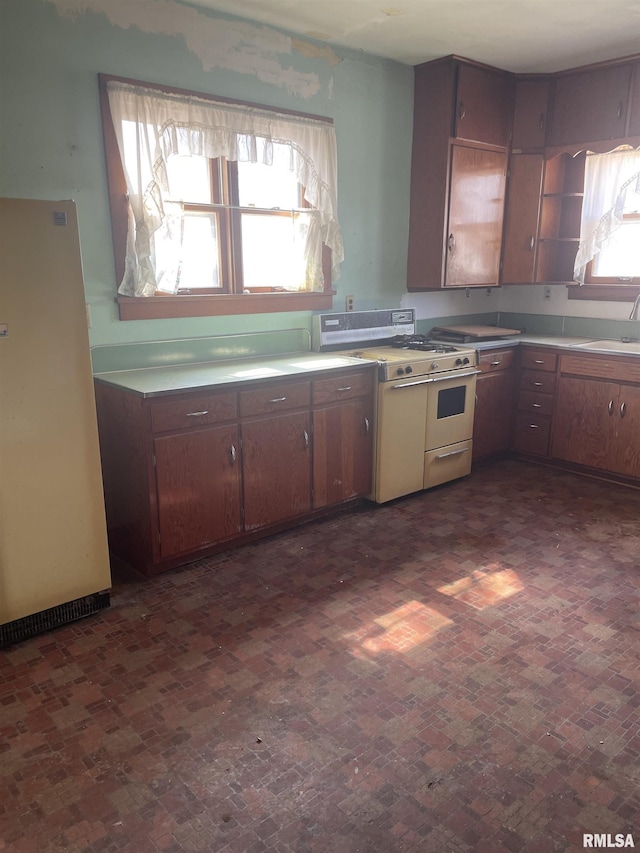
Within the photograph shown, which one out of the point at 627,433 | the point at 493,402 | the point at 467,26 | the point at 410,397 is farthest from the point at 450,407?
the point at 467,26

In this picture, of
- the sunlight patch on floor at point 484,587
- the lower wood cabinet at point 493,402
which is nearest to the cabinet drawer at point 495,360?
the lower wood cabinet at point 493,402

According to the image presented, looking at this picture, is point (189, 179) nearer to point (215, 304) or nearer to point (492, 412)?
point (215, 304)

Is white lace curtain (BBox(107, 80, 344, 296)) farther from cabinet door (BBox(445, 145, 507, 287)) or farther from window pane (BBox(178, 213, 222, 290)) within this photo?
cabinet door (BBox(445, 145, 507, 287))

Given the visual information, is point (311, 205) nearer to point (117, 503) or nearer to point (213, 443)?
point (213, 443)

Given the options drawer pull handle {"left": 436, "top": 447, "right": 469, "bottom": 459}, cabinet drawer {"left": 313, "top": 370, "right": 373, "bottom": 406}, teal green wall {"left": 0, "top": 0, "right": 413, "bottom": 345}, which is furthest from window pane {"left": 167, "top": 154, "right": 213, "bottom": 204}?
drawer pull handle {"left": 436, "top": 447, "right": 469, "bottom": 459}

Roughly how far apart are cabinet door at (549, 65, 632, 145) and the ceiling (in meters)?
0.12

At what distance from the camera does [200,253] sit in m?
3.57

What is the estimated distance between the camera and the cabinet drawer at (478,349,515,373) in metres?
4.51

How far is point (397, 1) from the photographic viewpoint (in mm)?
3291

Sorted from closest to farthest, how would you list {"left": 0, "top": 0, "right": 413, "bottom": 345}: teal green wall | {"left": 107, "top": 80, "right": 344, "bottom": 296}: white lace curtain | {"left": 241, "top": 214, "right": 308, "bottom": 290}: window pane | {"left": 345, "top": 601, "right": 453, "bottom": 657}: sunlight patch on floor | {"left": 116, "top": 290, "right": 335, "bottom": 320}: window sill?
{"left": 345, "top": 601, "right": 453, "bottom": 657}: sunlight patch on floor → {"left": 0, "top": 0, "right": 413, "bottom": 345}: teal green wall → {"left": 107, "top": 80, "right": 344, "bottom": 296}: white lace curtain → {"left": 116, "top": 290, "right": 335, "bottom": 320}: window sill → {"left": 241, "top": 214, "right": 308, "bottom": 290}: window pane

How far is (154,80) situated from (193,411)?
5.59ft

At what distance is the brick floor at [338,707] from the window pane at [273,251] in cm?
165

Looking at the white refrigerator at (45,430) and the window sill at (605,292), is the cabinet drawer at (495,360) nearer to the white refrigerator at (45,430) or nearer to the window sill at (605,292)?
the window sill at (605,292)

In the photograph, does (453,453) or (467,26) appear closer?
(467,26)
